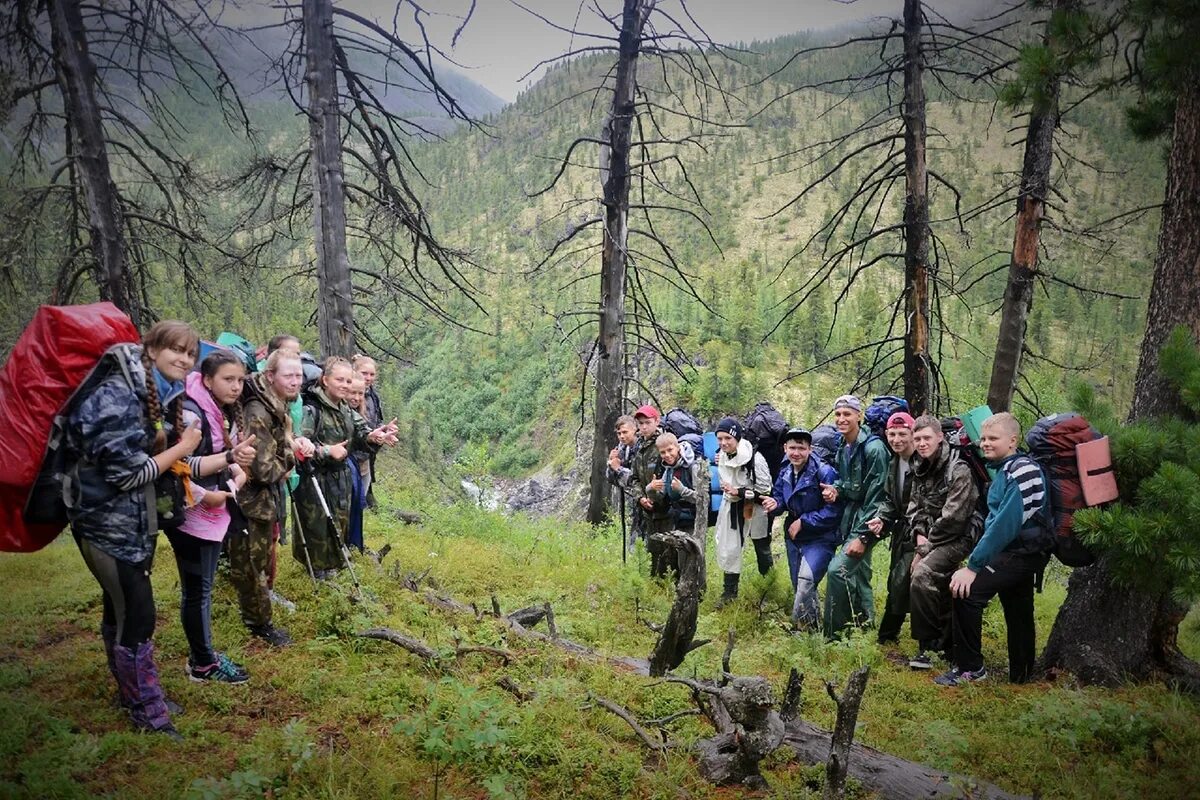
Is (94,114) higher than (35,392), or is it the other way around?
(94,114)

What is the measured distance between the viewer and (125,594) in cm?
317

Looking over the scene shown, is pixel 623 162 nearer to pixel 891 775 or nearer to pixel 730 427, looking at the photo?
pixel 730 427

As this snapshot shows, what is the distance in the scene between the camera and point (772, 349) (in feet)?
224

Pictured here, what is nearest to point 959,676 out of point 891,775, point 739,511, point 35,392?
point 891,775

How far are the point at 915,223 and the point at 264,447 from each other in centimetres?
675

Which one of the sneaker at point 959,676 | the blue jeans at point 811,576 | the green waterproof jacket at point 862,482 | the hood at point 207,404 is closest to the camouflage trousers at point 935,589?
the sneaker at point 959,676

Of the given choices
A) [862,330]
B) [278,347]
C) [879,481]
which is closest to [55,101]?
[278,347]

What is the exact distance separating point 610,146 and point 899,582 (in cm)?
701

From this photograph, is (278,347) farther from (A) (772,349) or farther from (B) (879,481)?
(A) (772,349)

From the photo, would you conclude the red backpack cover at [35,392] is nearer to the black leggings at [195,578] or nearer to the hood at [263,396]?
the black leggings at [195,578]

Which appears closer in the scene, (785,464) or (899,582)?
(899,582)

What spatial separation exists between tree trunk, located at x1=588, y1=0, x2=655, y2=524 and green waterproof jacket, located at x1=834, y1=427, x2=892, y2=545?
4.27 m

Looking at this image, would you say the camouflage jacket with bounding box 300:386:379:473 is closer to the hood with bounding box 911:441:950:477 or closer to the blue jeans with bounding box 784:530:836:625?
the blue jeans with bounding box 784:530:836:625

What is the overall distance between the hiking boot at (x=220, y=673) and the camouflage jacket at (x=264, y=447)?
95cm
